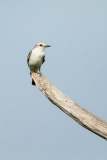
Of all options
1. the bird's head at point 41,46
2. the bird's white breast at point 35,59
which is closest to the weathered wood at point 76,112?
the bird's white breast at point 35,59

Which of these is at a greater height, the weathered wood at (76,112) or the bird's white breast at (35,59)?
the bird's white breast at (35,59)

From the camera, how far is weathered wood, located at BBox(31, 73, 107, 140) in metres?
8.55

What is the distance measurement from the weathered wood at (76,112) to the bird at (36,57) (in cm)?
700

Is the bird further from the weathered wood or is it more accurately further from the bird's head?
the weathered wood

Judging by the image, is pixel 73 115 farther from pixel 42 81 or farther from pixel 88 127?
pixel 42 81

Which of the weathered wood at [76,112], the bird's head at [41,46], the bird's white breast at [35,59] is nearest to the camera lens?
the weathered wood at [76,112]

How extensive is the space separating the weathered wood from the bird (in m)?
7.00

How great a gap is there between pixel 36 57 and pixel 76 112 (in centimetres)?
833

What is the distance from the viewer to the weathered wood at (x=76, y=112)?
855cm

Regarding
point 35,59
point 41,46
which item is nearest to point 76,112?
point 35,59

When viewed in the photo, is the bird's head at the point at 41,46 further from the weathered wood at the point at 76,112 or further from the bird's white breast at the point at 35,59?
the weathered wood at the point at 76,112

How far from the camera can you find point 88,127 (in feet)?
28.3

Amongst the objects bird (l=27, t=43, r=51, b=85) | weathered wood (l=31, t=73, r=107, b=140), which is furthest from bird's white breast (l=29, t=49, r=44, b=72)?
weathered wood (l=31, t=73, r=107, b=140)

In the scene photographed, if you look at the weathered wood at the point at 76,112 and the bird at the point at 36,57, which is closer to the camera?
the weathered wood at the point at 76,112
